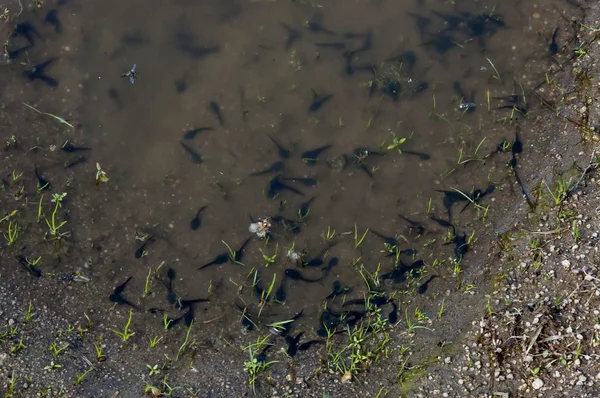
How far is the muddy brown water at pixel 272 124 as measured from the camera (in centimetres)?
468

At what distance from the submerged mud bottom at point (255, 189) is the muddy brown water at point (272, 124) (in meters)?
0.02

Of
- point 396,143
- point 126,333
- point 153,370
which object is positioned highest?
point 396,143

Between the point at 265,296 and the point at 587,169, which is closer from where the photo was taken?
the point at 265,296

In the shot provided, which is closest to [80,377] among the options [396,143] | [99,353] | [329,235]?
[99,353]

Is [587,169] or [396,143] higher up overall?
[587,169]

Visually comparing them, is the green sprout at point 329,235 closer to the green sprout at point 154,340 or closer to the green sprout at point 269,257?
the green sprout at point 269,257

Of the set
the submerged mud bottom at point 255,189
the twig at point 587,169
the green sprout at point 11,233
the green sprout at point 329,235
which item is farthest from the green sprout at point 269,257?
the twig at point 587,169

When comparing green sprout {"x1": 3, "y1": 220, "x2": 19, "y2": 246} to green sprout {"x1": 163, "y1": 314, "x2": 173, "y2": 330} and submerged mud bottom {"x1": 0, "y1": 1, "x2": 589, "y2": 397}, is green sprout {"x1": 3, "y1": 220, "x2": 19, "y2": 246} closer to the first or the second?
submerged mud bottom {"x1": 0, "y1": 1, "x2": 589, "y2": 397}

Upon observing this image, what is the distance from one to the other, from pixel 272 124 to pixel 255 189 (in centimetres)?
59

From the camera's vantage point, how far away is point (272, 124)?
5105 mm

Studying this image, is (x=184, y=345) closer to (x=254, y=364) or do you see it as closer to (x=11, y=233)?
(x=254, y=364)

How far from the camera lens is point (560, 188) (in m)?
4.62

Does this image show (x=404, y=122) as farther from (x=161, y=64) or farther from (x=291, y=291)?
(x=161, y=64)

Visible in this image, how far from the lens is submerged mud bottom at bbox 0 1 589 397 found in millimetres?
4309
